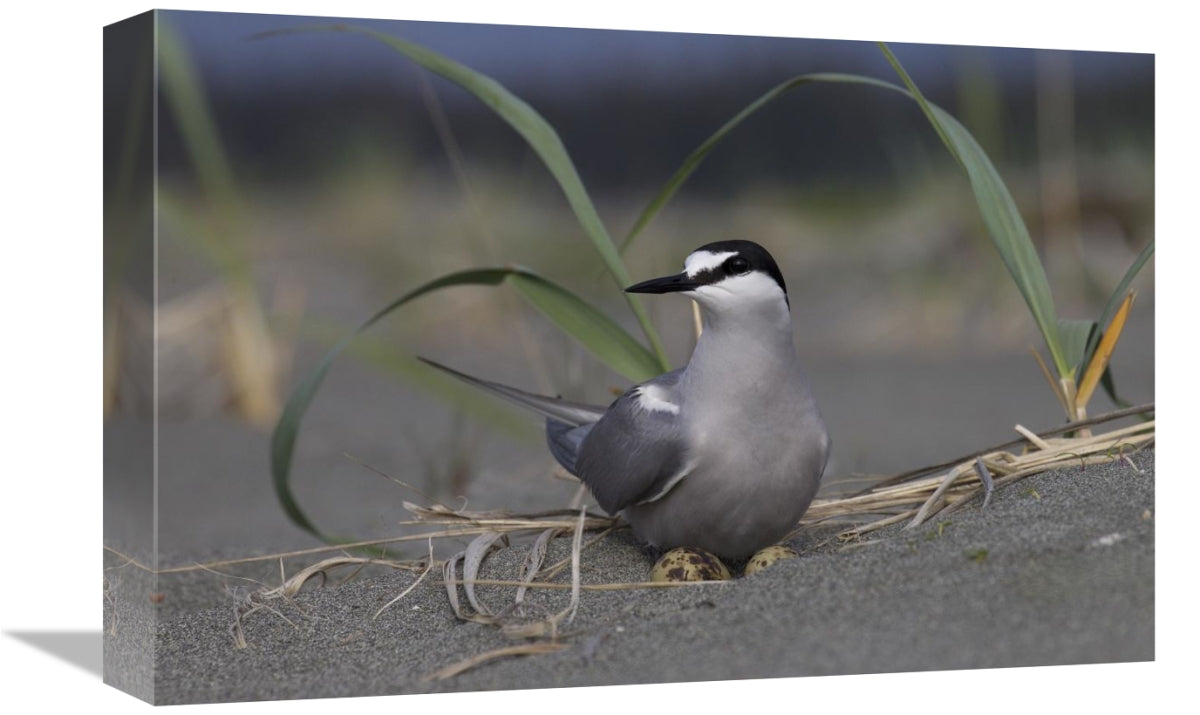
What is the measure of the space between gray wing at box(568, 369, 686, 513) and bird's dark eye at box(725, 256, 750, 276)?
17.8 inches

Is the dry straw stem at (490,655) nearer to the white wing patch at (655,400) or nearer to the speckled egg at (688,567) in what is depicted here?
the speckled egg at (688,567)

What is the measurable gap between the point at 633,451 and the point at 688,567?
15.5 inches

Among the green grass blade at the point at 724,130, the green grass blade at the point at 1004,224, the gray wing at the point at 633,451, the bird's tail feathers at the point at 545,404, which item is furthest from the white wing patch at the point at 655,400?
the green grass blade at the point at 1004,224

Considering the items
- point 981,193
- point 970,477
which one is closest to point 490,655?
point 970,477

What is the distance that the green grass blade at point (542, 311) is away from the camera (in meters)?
4.75

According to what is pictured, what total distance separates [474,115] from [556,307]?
0.70 meters

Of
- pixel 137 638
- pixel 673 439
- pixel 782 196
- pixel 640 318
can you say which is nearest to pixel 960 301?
pixel 782 196

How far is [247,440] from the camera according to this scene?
5.77 meters

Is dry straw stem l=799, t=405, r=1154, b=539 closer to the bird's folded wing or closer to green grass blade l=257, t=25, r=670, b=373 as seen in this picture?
the bird's folded wing

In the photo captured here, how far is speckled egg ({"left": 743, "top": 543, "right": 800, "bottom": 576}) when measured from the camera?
15.2ft

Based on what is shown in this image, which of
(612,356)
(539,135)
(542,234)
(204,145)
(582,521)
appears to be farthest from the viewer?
(542,234)

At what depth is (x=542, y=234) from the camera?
227 inches

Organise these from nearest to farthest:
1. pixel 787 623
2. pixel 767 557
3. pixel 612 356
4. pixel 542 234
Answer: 1. pixel 787 623
2. pixel 767 557
3. pixel 612 356
4. pixel 542 234

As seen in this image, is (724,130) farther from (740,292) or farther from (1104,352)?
(1104,352)
